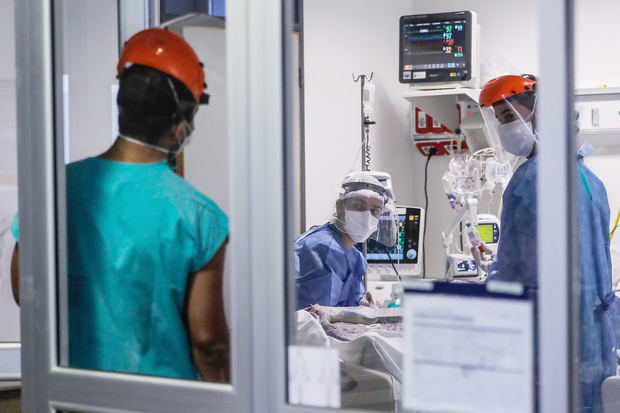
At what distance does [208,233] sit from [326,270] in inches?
70.6

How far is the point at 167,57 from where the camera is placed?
162cm

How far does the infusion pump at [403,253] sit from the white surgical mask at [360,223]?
0.62 meters

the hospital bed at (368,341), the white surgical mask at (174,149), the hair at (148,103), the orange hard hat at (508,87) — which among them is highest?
the orange hard hat at (508,87)

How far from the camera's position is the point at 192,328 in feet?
5.24

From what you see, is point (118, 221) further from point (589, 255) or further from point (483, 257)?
point (483, 257)

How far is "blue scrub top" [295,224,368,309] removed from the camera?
3273 mm

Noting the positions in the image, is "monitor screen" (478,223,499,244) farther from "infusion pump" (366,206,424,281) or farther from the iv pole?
the iv pole

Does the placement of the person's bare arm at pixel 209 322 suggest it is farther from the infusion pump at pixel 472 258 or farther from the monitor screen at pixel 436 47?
the monitor screen at pixel 436 47

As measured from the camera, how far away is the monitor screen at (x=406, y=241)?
13.3 feet

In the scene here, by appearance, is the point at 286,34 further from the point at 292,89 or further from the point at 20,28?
the point at 20,28

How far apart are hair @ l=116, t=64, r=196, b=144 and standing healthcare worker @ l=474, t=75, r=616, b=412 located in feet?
3.28

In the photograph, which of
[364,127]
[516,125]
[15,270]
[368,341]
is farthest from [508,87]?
[15,270]

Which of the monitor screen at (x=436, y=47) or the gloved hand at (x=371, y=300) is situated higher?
the monitor screen at (x=436, y=47)

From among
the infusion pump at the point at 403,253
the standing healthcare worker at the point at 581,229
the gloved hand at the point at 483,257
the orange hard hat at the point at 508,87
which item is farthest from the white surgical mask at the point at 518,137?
the infusion pump at the point at 403,253
